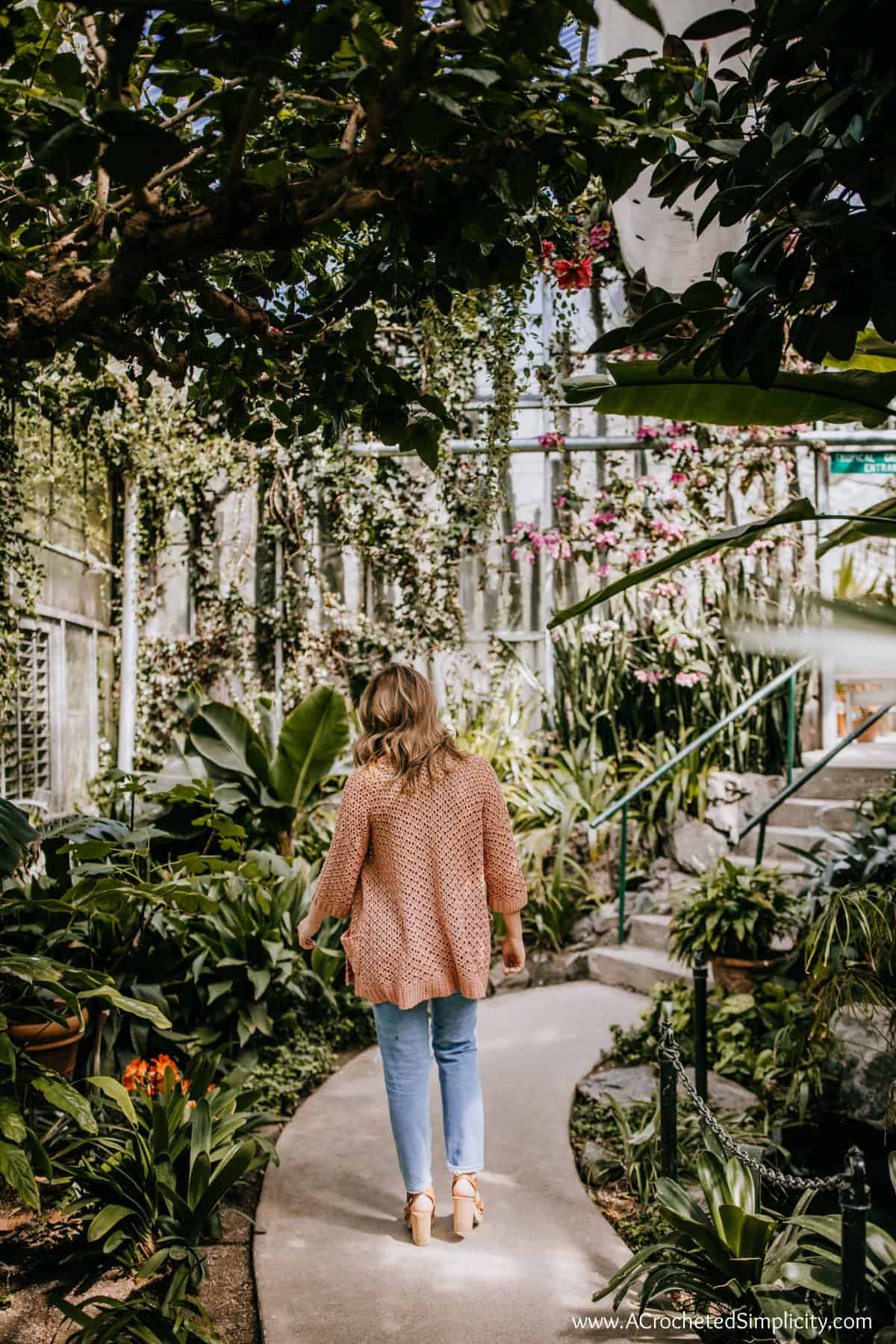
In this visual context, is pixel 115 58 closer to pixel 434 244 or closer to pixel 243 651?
pixel 434 244

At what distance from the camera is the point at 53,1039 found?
3.38m

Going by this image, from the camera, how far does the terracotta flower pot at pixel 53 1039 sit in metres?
3.30

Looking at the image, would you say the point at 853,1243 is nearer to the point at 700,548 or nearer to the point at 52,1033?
the point at 700,548

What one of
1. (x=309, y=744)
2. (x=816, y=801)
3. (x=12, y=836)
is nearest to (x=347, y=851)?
(x=12, y=836)

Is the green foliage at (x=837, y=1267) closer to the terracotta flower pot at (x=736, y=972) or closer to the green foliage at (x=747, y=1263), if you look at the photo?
the green foliage at (x=747, y=1263)

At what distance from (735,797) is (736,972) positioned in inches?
93.5

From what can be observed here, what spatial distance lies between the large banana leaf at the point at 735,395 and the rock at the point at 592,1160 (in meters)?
2.59

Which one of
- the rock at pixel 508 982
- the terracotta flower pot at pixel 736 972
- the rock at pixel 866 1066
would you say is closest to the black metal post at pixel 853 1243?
the rock at pixel 866 1066

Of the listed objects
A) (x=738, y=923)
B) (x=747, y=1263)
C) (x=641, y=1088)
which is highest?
(x=738, y=923)

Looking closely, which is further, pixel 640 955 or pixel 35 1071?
pixel 640 955

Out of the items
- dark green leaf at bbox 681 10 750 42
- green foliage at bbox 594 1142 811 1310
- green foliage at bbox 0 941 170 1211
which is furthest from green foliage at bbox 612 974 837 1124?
dark green leaf at bbox 681 10 750 42

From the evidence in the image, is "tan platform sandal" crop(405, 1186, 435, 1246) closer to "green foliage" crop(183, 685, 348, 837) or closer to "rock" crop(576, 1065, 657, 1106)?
"rock" crop(576, 1065, 657, 1106)

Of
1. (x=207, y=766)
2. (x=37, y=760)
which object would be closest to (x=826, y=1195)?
(x=207, y=766)

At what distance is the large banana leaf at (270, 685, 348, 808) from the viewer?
576 centimetres
